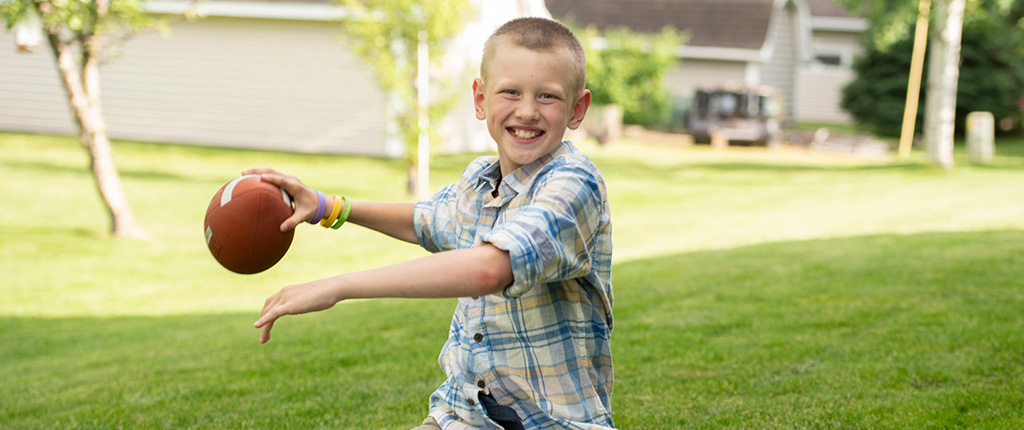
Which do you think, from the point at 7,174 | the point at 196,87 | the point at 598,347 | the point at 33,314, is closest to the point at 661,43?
the point at 196,87

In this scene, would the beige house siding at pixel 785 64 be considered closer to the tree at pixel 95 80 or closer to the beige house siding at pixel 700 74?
the beige house siding at pixel 700 74

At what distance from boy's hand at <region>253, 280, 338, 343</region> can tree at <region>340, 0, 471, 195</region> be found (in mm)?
14685

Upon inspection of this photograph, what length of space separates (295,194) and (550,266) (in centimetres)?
108

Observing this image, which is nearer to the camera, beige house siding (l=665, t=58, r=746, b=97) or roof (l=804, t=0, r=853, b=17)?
beige house siding (l=665, t=58, r=746, b=97)

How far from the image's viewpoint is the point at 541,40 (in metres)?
2.42

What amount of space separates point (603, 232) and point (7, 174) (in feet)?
58.4

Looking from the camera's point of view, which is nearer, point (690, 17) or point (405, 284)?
point (405, 284)

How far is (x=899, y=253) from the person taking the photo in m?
9.02

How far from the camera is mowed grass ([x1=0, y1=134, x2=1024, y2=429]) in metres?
4.50

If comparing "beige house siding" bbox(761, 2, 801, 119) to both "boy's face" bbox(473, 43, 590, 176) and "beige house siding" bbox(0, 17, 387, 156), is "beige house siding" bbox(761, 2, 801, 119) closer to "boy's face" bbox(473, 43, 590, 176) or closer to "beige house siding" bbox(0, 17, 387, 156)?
"beige house siding" bbox(0, 17, 387, 156)

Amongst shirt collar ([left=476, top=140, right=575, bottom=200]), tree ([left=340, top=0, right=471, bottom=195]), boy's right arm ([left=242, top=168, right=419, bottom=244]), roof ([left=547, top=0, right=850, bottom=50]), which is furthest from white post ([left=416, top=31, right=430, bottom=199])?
roof ([left=547, top=0, right=850, bottom=50])

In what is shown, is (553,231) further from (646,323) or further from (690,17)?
(690,17)

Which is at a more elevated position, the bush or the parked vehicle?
the bush

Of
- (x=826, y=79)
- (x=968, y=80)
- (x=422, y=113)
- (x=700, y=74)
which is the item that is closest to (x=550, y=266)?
(x=422, y=113)
